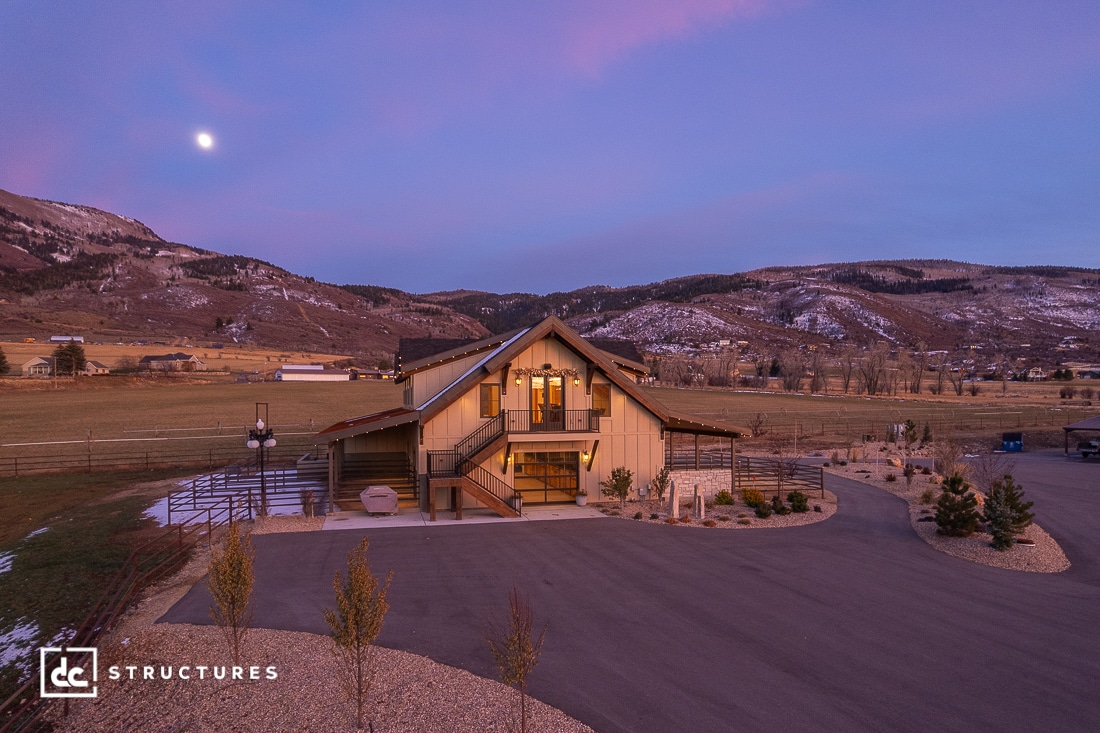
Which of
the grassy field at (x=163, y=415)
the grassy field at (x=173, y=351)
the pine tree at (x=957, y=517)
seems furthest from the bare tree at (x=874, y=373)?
the grassy field at (x=173, y=351)

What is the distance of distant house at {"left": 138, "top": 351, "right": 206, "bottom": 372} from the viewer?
290 ft

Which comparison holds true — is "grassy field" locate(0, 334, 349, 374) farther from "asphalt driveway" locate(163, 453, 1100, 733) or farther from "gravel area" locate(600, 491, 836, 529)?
"asphalt driveway" locate(163, 453, 1100, 733)

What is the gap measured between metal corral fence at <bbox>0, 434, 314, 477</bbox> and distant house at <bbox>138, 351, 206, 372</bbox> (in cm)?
5832

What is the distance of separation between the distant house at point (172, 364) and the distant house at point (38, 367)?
1036cm

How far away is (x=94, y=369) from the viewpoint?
273 feet

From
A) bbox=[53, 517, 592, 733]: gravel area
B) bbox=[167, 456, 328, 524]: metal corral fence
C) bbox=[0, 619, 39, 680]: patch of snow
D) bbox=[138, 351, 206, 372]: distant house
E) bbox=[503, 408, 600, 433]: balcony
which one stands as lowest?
bbox=[167, 456, 328, 524]: metal corral fence

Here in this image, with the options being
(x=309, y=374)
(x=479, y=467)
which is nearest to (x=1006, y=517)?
(x=479, y=467)

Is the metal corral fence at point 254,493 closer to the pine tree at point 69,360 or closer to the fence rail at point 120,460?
the fence rail at point 120,460

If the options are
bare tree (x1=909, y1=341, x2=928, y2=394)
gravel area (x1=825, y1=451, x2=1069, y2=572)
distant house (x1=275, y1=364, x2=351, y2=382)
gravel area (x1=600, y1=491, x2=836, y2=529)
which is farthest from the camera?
distant house (x1=275, y1=364, x2=351, y2=382)

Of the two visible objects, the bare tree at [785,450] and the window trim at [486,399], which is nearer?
the window trim at [486,399]

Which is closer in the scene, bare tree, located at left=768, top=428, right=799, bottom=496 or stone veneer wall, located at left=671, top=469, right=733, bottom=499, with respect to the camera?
stone veneer wall, located at left=671, top=469, right=733, bottom=499

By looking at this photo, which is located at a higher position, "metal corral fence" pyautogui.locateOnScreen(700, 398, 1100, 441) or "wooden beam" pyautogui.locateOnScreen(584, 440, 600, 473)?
"wooden beam" pyautogui.locateOnScreen(584, 440, 600, 473)

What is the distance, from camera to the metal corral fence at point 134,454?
2995 cm

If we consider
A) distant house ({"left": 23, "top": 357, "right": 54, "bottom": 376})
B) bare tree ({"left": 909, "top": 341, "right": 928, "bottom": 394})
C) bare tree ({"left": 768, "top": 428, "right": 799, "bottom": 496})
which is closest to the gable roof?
bare tree ({"left": 768, "top": 428, "right": 799, "bottom": 496})
